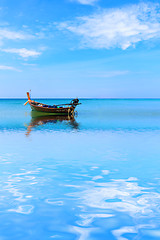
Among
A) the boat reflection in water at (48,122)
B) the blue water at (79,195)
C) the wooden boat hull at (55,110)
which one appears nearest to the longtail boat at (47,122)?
the boat reflection in water at (48,122)

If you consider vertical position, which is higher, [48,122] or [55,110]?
[55,110]

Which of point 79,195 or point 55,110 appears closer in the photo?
point 79,195

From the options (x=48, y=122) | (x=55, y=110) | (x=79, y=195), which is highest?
(x=55, y=110)

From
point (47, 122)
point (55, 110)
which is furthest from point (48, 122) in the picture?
point (55, 110)

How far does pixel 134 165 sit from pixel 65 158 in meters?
3.59

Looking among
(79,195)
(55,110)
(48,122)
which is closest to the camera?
(79,195)

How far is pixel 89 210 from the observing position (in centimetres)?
637

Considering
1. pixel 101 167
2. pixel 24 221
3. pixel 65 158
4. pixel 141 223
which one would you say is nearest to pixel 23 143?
pixel 65 158

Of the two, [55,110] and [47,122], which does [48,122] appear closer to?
[47,122]

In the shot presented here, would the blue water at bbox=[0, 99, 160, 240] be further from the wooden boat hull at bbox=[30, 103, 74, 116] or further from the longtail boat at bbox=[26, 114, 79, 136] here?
the wooden boat hull at bbox=[30, 103, 74, 116]

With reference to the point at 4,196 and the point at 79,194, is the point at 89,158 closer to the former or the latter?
the point at 79,194

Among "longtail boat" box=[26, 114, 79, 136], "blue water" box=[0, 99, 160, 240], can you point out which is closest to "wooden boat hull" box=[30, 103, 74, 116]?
"longtail boat" box=[26, 114, 79, 136]

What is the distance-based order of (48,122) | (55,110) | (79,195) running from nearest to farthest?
(79,195) → (48,122) → (55,110)

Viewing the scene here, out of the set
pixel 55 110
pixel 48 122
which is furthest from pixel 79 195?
pixel 55 110
